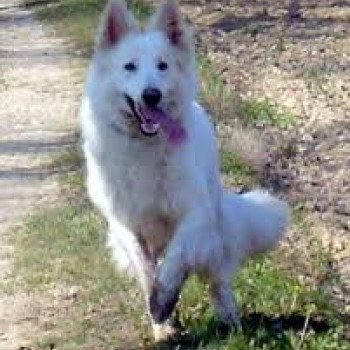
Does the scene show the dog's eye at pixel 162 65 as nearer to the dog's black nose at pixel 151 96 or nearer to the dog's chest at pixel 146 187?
the dog's black nose at pixel 151 96

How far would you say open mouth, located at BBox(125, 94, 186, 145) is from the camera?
20.5ft

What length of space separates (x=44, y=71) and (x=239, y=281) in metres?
9.86

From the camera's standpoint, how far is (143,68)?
6293 millimetres

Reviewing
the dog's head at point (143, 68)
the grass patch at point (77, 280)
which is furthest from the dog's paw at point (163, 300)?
the dog's head at point (143, 68)

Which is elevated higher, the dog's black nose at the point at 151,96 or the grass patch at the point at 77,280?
the dog's black nose at the point at 151,96

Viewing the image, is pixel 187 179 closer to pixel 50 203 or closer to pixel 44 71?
pixel 50 203

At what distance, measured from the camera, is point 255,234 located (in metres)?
6.91

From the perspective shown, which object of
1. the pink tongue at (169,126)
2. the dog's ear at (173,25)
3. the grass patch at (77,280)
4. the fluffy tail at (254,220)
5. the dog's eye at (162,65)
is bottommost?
the grass patch at (77,280)

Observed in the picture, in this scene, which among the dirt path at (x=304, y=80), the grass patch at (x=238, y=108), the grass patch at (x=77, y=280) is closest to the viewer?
the grass patch at (x=77, y=280)

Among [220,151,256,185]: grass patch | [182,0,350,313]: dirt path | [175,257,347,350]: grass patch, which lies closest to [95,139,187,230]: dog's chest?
[175,257,347,350]: grass patch

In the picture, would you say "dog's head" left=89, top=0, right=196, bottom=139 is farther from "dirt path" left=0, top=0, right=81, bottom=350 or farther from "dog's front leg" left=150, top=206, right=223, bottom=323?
"dirt path" left=0, top=0, right=81, bottom=350

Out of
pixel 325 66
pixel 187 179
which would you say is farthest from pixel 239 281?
pixel 325 66

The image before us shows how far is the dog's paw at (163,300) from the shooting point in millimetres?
6012

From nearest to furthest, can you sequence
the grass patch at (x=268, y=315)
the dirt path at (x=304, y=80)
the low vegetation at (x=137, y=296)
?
the grass patch at (x=268, y=315)
the low vegetation at (x=137, y=296)
the dirt path at (x=304, y=80)
